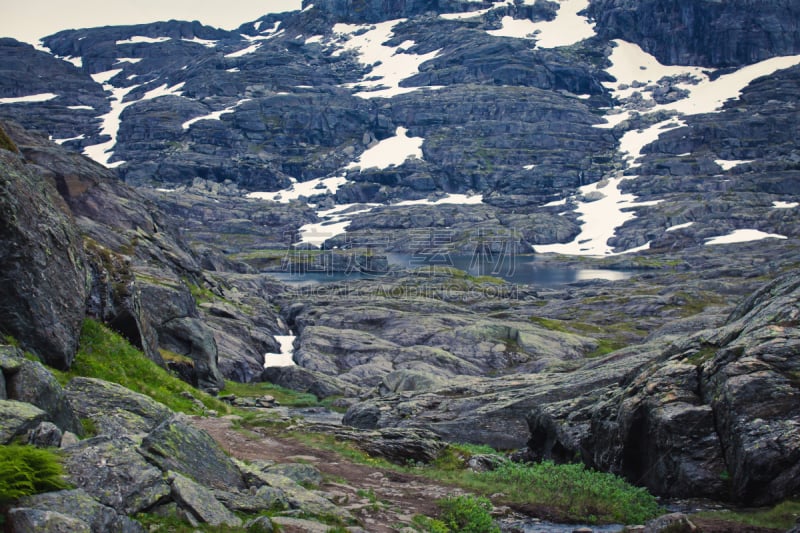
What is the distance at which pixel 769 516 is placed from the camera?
50.5 feet

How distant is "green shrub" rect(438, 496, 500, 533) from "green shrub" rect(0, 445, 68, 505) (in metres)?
9.83

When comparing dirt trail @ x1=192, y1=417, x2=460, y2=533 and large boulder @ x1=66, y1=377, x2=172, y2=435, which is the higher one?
large boulder @ x1=66, y1=377, x2=172, y2=435

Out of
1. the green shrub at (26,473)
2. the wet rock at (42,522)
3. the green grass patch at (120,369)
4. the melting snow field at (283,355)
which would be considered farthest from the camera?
the melting snow field at (283,355)

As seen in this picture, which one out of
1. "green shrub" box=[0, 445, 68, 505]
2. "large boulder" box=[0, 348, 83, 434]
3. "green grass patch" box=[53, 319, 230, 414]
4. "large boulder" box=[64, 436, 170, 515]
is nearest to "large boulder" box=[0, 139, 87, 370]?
"green grass patch" box=[53, 319, 230, 414]

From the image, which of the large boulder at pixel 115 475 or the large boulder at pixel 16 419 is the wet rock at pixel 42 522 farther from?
the large boulder at pixel 16 419

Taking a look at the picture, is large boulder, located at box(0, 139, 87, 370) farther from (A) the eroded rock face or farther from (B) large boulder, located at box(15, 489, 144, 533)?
(A) the eroded rock face

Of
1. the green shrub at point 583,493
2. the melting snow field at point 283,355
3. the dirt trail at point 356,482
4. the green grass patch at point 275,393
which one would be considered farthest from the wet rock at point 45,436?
the melting snow field at point 283,355

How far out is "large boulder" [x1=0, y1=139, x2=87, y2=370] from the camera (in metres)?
19.4

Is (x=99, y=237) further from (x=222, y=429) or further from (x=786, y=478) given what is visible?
(x=786, y=478)

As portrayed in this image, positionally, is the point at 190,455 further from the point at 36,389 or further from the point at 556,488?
the point at 556,488

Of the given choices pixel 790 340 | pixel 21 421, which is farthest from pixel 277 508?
pixel 790 340

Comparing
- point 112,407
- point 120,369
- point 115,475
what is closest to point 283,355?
point 120,369

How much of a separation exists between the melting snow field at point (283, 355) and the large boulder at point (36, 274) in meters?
45.7

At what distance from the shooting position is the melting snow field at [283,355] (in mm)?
69188
